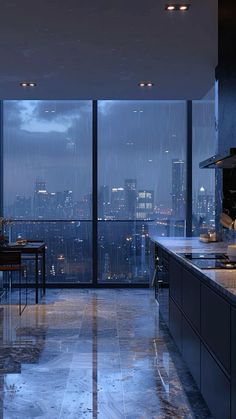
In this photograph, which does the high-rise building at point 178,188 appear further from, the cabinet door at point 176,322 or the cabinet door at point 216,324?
the cabinet door at point 216,324

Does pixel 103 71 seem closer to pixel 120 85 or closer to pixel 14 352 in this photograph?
pixel 120 85

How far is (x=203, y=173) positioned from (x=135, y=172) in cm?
100

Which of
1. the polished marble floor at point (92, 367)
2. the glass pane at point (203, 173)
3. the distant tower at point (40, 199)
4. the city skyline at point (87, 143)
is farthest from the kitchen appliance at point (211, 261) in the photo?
the distant tower at point (40, 199)

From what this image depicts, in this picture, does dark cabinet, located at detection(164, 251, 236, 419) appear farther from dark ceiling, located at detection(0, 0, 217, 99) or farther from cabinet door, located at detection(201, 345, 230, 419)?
dark ceiling, located at detection(0, 0, 217, 99)

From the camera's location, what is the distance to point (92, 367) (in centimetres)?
410

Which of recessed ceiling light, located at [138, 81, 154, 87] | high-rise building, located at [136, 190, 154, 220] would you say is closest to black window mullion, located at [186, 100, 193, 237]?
high-rise building, located at [136, 190, 154, 220]

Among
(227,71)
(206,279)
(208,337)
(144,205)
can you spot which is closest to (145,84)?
(227,71)

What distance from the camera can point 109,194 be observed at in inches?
327

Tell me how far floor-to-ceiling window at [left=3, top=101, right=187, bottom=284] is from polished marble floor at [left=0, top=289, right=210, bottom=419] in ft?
6.21

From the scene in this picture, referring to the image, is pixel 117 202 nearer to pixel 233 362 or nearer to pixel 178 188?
pixel 178 188

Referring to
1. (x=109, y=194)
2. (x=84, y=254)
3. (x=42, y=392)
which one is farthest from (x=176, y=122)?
(x=42, y=392)

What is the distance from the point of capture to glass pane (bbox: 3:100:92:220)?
8.27m

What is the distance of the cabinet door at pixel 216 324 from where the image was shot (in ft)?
7.90

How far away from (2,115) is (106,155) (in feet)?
5.34
